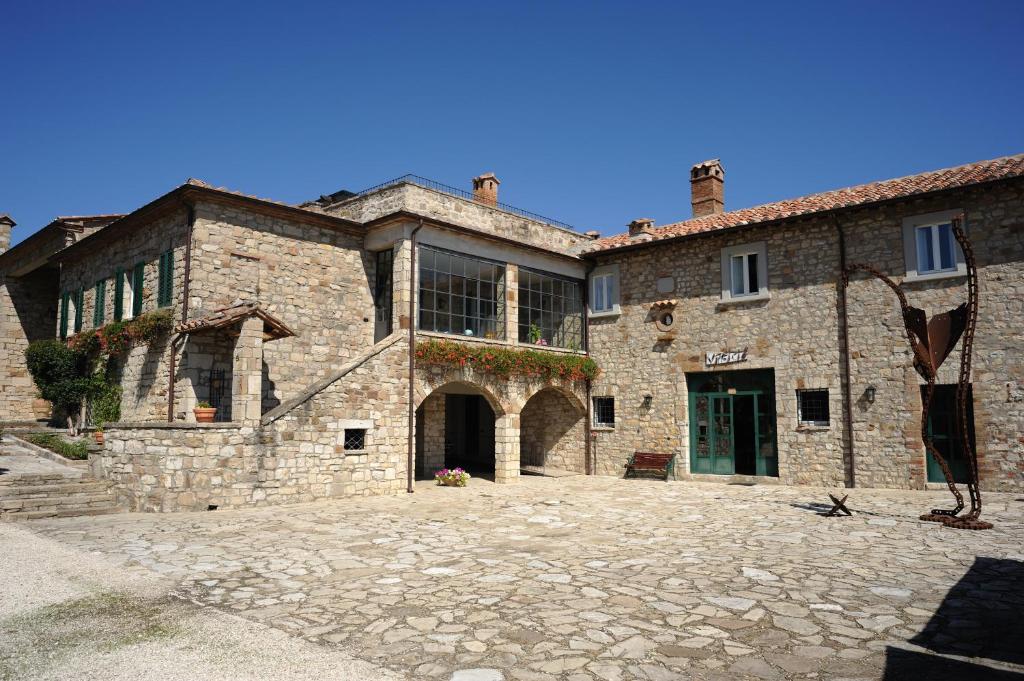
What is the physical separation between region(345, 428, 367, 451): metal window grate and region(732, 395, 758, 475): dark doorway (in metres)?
9.08

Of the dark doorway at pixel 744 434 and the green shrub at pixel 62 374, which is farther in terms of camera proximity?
the green shrub at pixel 62 374

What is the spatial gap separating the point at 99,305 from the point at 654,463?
48.1ft

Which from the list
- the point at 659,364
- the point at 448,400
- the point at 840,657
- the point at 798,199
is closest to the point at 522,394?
the point at 659,364

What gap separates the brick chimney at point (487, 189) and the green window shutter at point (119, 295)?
956cm

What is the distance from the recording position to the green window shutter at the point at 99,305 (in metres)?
16.6

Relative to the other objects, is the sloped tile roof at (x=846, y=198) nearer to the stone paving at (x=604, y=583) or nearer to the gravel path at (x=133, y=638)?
the stone paving at (x=604, y=583)

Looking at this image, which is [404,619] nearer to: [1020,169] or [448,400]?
[1020,169]

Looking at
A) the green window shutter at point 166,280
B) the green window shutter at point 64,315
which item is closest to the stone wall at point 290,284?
the green window shutter at point 166,280

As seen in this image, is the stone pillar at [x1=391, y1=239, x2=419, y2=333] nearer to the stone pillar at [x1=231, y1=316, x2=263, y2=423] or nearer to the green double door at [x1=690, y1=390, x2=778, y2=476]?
the stone pillar at [x1=231, y1=316, x2=263, y2=423]

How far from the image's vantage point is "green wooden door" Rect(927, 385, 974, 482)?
44.7ft

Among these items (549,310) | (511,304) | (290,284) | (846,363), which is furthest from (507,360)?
(846,363)

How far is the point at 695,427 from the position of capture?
17031 millimetres

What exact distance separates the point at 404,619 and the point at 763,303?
13129mm

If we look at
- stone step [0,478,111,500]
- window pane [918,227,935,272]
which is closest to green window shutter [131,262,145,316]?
stone step [0,478,111,500]
